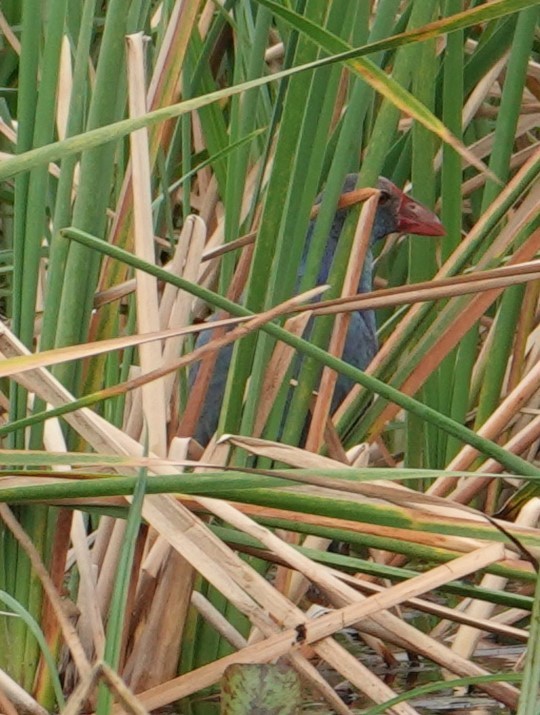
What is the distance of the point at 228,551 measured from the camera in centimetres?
132

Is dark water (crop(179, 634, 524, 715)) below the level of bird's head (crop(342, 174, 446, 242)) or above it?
below

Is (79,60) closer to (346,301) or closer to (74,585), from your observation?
(346,301)

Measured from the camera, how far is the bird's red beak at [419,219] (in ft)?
6.32

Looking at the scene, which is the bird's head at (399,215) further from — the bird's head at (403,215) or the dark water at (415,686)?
the dark water at (415,686)

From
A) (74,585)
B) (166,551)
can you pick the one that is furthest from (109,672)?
(74,585)

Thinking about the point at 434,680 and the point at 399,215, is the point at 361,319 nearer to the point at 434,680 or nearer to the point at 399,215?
the point at 399,215

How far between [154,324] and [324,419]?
0.71 ft

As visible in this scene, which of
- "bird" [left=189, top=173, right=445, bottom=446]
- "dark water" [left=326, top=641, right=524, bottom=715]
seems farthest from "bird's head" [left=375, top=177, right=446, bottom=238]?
"dark water" [left=326, top=641, right=524, bottom=715]

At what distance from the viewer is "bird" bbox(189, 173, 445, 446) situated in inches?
79.0

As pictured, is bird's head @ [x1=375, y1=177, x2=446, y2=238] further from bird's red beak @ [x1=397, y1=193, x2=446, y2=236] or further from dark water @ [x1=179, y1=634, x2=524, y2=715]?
dark water @ [x1=179, y1=634, x2=524, y2=715]

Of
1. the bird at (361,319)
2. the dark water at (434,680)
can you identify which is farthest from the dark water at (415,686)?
the bird at (361,319)

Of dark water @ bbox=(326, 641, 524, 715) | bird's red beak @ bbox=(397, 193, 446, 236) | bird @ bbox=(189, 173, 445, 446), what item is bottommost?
dark water @ bbox=(326, 641, 524, 715)

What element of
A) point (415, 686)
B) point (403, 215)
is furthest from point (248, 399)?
point (403, 215)

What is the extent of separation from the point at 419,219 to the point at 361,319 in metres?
0.36
